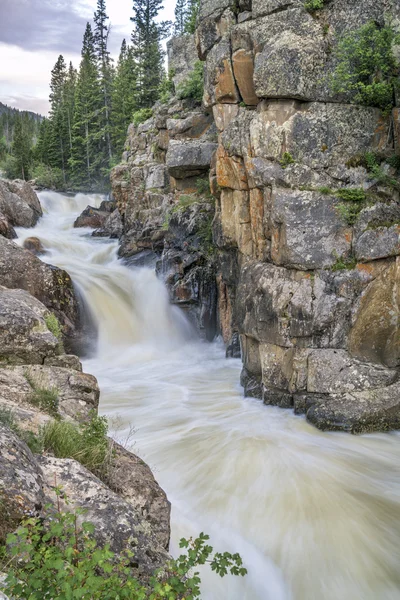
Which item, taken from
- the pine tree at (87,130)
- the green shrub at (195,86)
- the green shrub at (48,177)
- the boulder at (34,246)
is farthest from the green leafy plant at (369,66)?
the pine tree at (87,130)

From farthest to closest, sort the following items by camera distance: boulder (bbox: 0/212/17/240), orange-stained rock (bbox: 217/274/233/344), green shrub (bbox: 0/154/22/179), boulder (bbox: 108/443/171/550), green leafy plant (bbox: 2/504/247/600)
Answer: green shrub (bbox: 0/154/22/179)
boulder (bbox: 0/212/17/240)
orange-stained rock (bbox: 217/274/233/344)
boulder (bbox: 108/443/171/550)
green leafy plant (bbox: 2/504/247/600)

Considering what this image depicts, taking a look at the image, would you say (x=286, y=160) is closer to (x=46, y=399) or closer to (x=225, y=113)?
(x=225, y=113)

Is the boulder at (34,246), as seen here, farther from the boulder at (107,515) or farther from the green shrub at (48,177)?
the green shrub at (48,177)

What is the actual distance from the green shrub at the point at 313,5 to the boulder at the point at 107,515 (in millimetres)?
10247

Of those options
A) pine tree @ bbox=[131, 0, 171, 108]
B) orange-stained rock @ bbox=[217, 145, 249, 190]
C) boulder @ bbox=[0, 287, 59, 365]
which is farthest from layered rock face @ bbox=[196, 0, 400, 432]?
pine tree @ bbox=[131, 0, 171, 108]

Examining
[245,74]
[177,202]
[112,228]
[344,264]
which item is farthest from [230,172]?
[112,228]

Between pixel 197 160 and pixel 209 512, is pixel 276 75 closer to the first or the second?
pixel 197 160

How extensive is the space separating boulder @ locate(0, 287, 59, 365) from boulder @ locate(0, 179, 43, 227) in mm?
14149

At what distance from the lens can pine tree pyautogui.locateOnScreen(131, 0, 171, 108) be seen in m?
31.6

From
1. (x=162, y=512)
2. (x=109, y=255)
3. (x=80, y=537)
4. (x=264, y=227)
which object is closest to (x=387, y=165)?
(x=264, y=227)

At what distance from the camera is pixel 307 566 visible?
5.55 metres

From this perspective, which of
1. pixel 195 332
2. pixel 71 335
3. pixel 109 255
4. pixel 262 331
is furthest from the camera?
pixel 109 255

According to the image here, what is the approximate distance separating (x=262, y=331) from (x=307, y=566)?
534 cm

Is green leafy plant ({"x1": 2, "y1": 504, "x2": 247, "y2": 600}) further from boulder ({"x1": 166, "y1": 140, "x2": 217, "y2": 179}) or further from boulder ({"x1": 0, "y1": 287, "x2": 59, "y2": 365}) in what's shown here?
boulder ({"x1": 166, "y1": 140, "x2": 217, "y2": 179})
